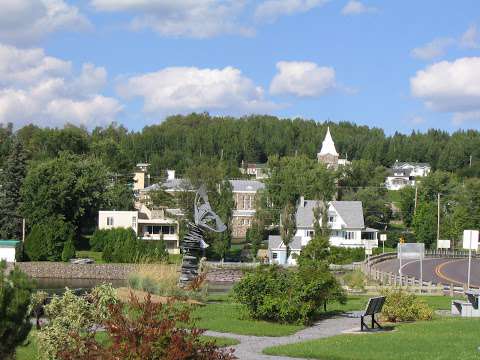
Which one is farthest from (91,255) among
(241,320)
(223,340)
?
(223,340)

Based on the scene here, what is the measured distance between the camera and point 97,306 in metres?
18.0

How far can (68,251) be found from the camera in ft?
254

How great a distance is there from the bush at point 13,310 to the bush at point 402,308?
13737mm

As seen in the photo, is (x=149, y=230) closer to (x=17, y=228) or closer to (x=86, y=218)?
(x=86, y=218)

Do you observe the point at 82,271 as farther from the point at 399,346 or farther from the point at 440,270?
the point at 399,346

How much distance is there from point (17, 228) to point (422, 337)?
2677 inches

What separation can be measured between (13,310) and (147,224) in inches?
3178

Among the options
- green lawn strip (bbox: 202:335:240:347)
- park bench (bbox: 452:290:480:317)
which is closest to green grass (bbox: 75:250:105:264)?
park bench (bbox: 452:290:480:317)

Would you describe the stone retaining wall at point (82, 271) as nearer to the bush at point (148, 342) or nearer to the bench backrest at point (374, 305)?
the bench backrest at point (374, 305)

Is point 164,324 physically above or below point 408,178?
below

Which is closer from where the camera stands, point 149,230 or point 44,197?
point 44,197

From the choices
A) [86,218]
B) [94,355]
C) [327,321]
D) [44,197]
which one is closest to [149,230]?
[86,218]

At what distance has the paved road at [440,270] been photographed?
54719 millimetres

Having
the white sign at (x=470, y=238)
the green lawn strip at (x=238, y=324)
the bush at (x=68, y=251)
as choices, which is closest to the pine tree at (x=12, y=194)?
the bush at (x=68, y=251)
